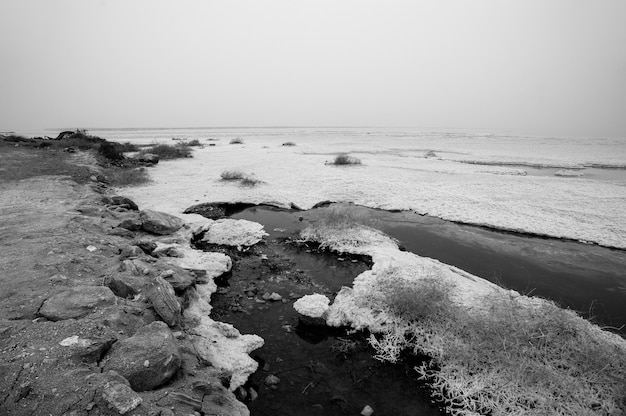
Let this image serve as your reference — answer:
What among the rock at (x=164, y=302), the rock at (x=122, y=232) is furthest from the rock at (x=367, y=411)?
the rock at (x=122, y=232)

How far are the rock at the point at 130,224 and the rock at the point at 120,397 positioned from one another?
814 centimetres

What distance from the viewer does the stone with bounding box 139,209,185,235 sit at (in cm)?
1084

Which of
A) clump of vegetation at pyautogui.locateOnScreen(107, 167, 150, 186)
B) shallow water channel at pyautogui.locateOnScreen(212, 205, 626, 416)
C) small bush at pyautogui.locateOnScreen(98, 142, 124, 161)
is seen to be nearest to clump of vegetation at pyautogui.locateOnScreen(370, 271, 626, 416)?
shallow water channel at pyautogui.locateOnScreen(212, 205, 626, 416)

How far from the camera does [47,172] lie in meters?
17.5

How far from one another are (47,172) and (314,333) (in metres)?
20.3

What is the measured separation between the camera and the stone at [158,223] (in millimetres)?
10844

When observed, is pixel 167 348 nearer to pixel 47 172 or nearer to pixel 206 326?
pixel 206 326

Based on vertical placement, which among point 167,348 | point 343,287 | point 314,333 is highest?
point 167,348

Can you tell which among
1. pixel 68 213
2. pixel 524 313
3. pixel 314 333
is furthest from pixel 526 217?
pixel 68 213

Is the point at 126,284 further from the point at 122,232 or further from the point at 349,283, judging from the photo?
the point at 349,283

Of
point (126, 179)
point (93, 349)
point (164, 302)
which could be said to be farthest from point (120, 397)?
point (126, 179)

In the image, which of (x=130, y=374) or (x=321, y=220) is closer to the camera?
(x=130, y=374)

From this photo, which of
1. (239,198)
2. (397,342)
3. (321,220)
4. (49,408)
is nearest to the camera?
(49,408)

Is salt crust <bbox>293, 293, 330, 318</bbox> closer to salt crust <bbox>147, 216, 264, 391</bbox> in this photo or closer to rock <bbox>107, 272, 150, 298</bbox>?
salt crust <bbox>147, 216, 264, 391</bbox>
